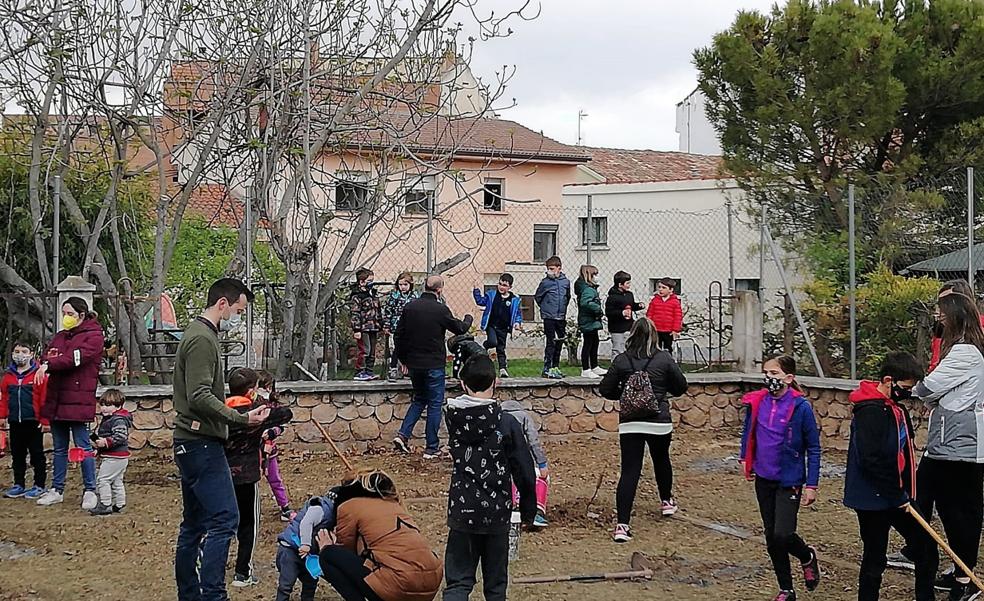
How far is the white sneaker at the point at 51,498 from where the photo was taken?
30.4 feet

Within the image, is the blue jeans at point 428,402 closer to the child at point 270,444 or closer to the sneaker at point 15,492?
the child at point 270,444

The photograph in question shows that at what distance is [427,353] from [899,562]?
532 cm

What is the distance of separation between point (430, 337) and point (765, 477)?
5.38 meters

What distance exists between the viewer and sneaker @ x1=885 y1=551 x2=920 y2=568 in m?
7.33

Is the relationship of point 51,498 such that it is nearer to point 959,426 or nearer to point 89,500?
point 89,500

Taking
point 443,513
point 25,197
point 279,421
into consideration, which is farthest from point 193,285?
point 279,421

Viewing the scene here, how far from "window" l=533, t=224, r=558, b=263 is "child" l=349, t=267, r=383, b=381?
3712mm

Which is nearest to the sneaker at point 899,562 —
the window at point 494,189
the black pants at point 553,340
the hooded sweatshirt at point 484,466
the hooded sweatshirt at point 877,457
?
the hooded sweatshirt at point 877,457

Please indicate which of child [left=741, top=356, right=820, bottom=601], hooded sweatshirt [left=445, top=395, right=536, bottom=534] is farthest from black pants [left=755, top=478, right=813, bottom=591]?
hooded sweatshirt [left=445, top=395, right=536, bottom=534]

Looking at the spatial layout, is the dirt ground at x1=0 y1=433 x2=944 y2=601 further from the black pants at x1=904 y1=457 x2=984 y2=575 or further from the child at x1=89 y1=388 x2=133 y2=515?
the black pants at x1=904 y1=457 x2=984 y2=575

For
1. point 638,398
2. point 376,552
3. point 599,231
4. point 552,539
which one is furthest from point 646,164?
point 376,552

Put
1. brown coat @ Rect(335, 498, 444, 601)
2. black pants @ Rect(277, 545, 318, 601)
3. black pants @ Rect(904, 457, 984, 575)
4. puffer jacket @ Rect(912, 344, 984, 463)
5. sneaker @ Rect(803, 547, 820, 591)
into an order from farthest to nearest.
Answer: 1. sneaker @ Rect(803, 547, 820, 591)
2. black pants @ Rect(904, 457, 984, 575)
3. puffer jacket @ Rect(912, 344, 984, 463)
4. black pants @ Rect(277, 545, 318, 601)
5. brown coat @ Rect(335, 498, 444, 601)

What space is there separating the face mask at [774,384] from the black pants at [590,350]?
22.7ft

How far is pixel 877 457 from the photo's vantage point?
19.6ft
